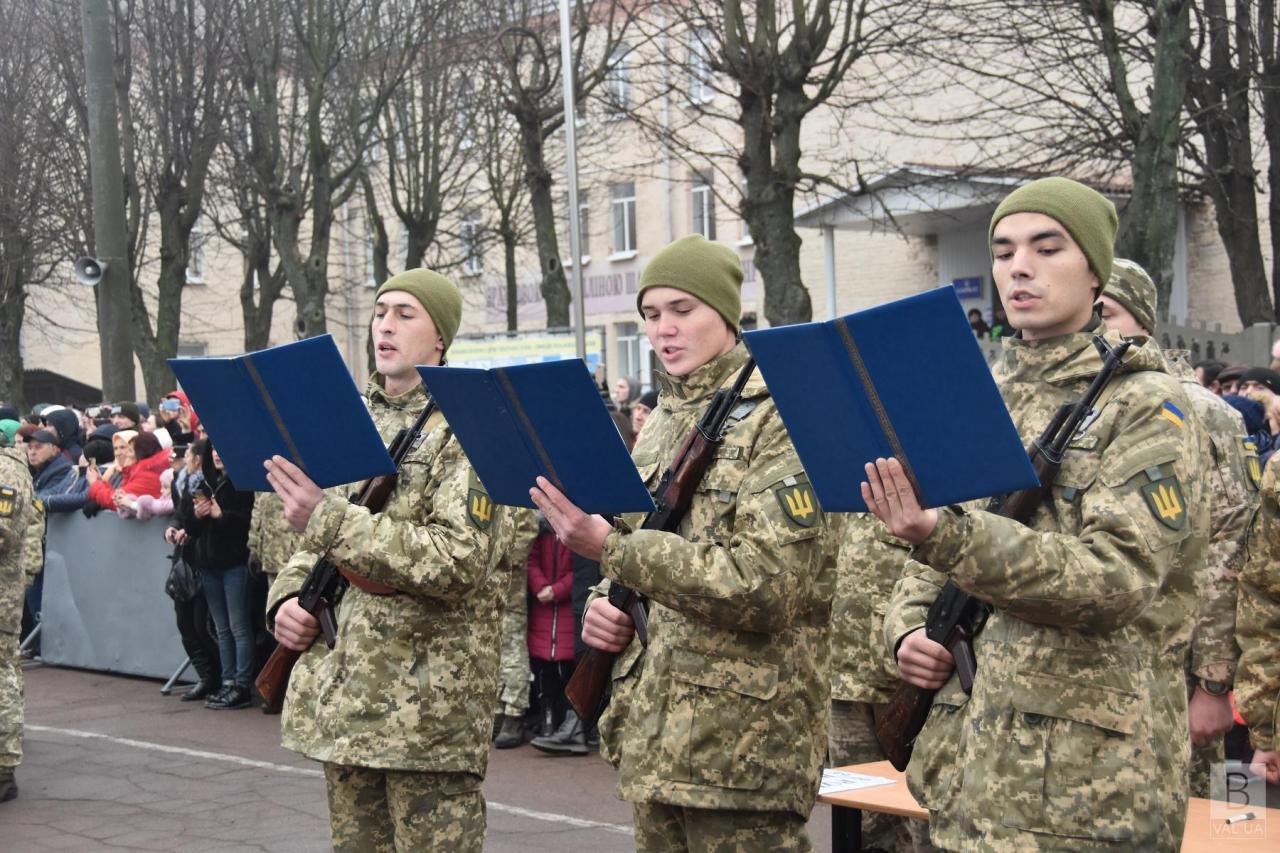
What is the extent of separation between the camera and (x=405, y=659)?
171 inches

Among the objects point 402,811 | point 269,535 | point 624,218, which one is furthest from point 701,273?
point 624,218

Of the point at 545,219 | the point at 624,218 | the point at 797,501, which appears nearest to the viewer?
the point at 797,501

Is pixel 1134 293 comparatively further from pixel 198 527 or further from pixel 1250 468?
pixel 198 527

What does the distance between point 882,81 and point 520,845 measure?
22.0 m

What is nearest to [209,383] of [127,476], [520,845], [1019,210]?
[1019,210]

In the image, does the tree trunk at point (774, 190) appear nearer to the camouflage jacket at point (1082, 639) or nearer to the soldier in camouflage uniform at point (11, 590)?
the soldier in camouflage uniform at point (11, 590)

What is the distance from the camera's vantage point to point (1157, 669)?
3.00 metres

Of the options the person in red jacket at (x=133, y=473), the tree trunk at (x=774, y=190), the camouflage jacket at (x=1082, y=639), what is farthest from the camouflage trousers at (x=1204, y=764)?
the tree trunk at (x=774, y=190)

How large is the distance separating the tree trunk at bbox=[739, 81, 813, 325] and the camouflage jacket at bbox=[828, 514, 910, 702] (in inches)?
384

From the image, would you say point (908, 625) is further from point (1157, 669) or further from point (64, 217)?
point (64, 217)

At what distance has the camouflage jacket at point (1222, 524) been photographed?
4.43 m

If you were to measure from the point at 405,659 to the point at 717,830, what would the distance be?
1094 millimetres

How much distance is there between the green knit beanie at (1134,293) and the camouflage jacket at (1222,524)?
0.24 m

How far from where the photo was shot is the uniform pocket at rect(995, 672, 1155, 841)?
2.88 m
